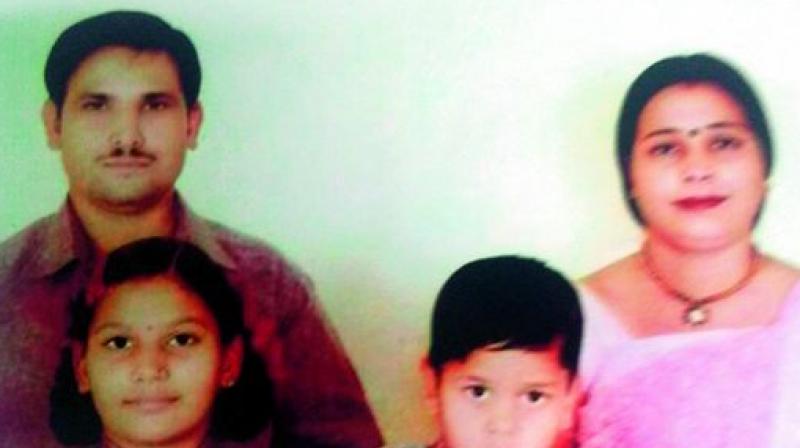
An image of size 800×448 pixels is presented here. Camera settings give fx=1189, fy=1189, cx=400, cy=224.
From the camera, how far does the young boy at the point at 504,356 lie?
1.22 metres

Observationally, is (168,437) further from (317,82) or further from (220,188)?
(317,82)

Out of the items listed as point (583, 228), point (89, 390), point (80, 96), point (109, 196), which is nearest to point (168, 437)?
point (89, 390)

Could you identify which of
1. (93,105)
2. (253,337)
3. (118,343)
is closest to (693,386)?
(253,337)

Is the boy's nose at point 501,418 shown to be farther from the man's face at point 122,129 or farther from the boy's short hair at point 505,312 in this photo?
the man's face at point 122,129

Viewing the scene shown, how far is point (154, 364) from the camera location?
4.10 feet

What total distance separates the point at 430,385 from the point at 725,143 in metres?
0.41

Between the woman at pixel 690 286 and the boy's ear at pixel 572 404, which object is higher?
the woman at pixel 690 286

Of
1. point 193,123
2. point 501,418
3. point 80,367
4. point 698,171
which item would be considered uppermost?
point 193,123

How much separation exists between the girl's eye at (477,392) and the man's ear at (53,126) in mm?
528

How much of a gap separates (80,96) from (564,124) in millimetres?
534

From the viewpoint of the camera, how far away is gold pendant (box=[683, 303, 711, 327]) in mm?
1241

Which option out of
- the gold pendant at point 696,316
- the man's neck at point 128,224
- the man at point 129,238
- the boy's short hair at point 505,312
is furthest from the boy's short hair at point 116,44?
the gold pendant at point 696,316

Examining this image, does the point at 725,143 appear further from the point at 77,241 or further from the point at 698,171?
the point at 77,241

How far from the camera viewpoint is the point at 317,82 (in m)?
1.32
